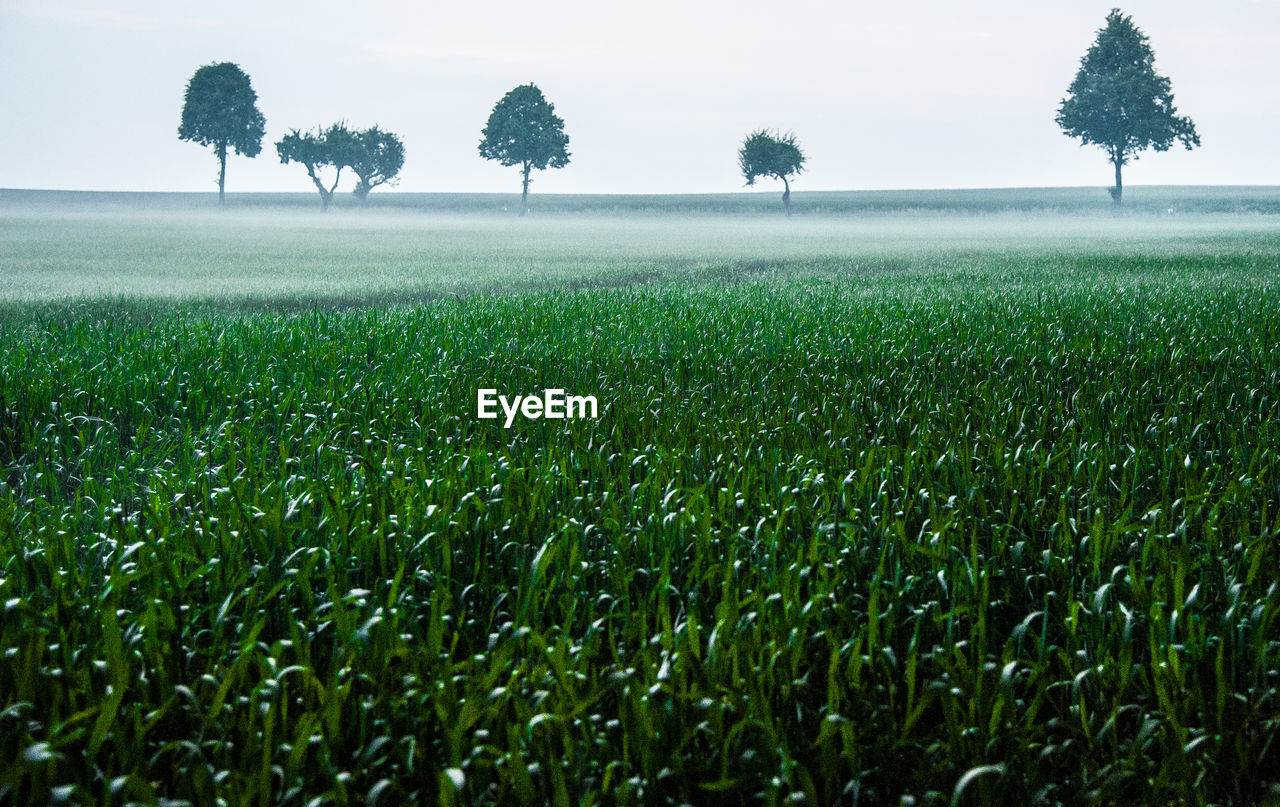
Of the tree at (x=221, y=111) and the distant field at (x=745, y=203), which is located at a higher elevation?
the tree at (x=221, y=111)

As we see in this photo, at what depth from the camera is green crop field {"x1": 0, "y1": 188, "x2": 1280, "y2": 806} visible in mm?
2873

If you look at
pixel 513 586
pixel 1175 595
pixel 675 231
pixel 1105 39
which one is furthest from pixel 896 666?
pixel 1105 39

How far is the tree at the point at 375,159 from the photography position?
106m

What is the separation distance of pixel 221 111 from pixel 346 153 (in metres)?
12.5

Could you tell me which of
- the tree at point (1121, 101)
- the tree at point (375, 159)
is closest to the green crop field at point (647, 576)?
the tree at point (1121, 101)

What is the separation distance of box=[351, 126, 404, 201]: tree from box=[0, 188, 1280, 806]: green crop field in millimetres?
100334

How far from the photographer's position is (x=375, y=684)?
10.2ft

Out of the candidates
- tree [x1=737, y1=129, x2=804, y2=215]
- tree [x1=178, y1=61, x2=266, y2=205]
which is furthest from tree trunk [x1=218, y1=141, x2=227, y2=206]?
tree [x1=737, y1=129, x2=804, y2=215]

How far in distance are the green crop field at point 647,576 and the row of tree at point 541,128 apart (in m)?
85.5

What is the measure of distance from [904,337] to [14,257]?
31.7 m

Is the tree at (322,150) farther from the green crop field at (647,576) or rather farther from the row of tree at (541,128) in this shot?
the green crop field at (647,576)

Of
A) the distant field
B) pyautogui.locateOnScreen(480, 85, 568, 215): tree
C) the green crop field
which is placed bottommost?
the green crop field

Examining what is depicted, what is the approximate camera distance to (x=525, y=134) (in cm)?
10112

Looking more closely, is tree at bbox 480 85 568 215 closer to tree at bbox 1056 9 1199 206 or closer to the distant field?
the distant field
